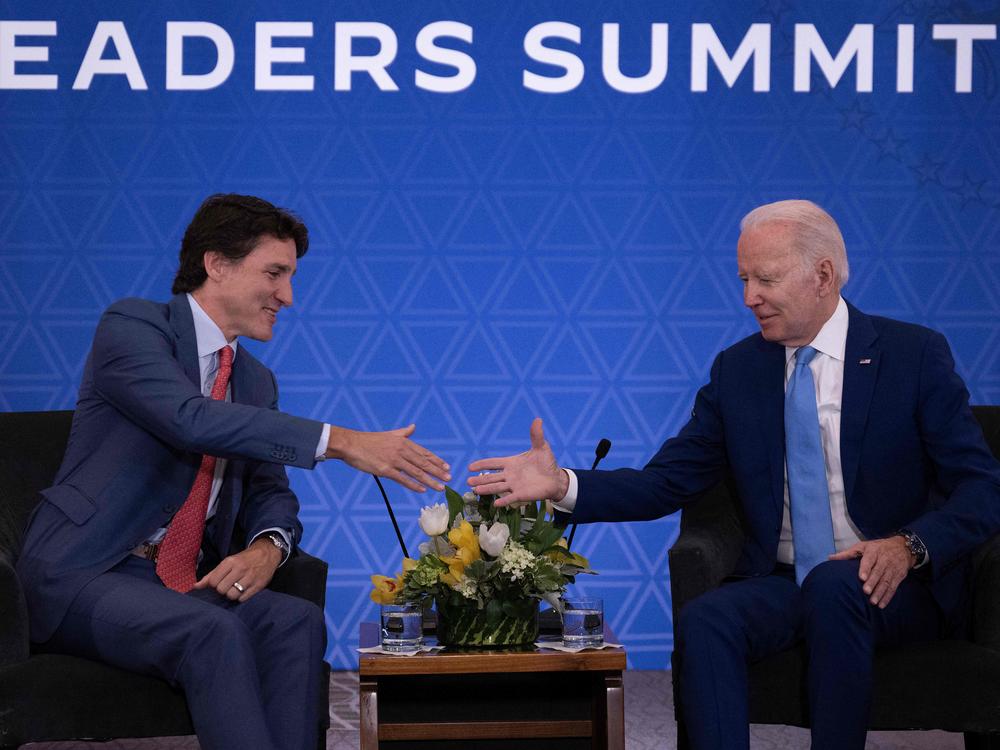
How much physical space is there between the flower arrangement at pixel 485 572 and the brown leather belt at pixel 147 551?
56 cm

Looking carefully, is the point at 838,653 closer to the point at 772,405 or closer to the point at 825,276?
the point at 772,405

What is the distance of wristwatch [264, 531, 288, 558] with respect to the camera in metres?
2.64

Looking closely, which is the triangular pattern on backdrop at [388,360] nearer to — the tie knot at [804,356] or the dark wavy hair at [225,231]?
the dark wavy hair at [225,231]

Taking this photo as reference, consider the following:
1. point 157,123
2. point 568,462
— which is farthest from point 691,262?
point 157,123

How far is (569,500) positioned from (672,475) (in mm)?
298

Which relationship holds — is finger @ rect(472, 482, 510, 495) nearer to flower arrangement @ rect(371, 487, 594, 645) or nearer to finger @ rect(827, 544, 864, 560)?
flower arrangement @ rect(371, 487, 594, 645)

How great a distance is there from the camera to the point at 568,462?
4312mm

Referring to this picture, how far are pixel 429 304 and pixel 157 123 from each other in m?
→ 1.18

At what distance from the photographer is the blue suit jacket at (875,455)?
8.38 feet

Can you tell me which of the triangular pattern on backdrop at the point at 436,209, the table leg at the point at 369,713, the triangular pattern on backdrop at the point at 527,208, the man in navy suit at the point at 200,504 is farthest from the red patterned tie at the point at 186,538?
the triangular pattern on backdrop at the point at 527,208

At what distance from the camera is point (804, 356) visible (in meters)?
2.75

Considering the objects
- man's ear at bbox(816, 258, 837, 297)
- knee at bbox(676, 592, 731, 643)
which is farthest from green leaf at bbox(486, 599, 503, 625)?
man's ear at bbox(816, 258, 837, 297)

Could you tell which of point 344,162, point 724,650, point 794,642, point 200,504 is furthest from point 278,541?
point 344,162

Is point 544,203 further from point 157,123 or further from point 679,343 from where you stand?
point 157,123
